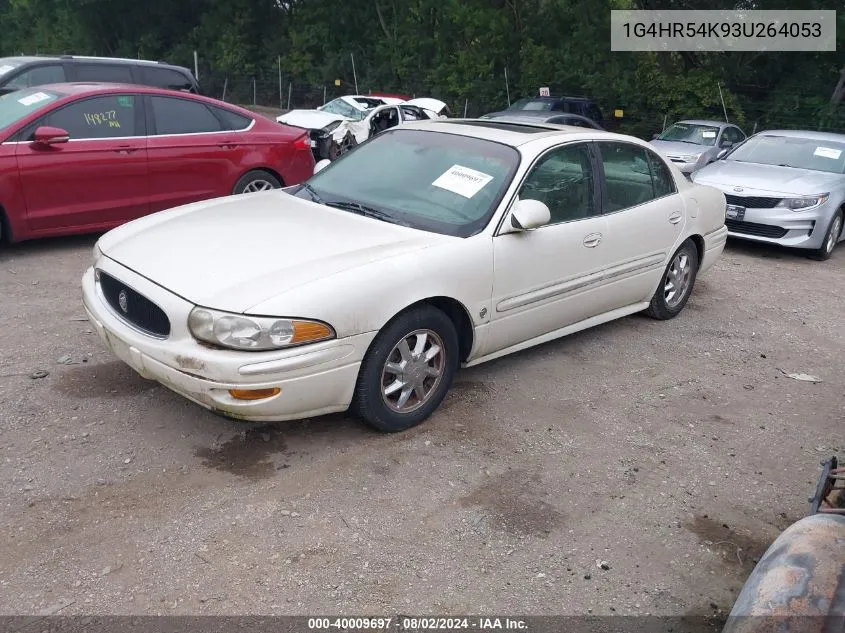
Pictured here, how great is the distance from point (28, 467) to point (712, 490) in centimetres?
328

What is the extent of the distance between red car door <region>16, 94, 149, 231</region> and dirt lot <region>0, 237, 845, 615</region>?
1541mm

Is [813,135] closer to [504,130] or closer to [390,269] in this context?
[504,130]

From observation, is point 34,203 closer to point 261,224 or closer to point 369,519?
point 261,224

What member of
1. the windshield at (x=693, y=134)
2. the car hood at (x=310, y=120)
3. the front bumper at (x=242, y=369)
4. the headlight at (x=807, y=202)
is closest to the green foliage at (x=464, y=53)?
the windshield at (x=693, y=134)

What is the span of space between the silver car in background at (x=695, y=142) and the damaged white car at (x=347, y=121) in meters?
4.71

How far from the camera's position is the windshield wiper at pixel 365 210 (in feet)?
14.9

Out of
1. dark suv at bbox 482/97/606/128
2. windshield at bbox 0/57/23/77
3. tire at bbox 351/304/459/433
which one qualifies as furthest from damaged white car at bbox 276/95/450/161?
tire at bbox 351/304/459/433

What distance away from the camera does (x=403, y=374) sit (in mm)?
4121

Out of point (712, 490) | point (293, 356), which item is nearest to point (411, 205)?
point (293, 356)

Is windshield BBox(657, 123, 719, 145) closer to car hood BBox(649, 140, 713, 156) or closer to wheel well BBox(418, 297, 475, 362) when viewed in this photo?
car hood BBox(649, 140, 713, 156)

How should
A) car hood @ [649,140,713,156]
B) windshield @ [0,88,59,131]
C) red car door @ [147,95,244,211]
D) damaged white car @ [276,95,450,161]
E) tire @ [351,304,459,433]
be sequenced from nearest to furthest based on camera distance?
tire @ [351,304,459,433]
windshield @ [0,88,59,131]
red car door @ [147,95,244,211]
damaged white car @ [276,95,450,161]
car hood @ [649,140,713,156]

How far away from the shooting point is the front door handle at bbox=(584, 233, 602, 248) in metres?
5.04

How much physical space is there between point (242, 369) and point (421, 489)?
101 centimetres

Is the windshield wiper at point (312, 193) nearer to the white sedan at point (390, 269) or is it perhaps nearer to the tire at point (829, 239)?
the white sedan at point (390, 269)
